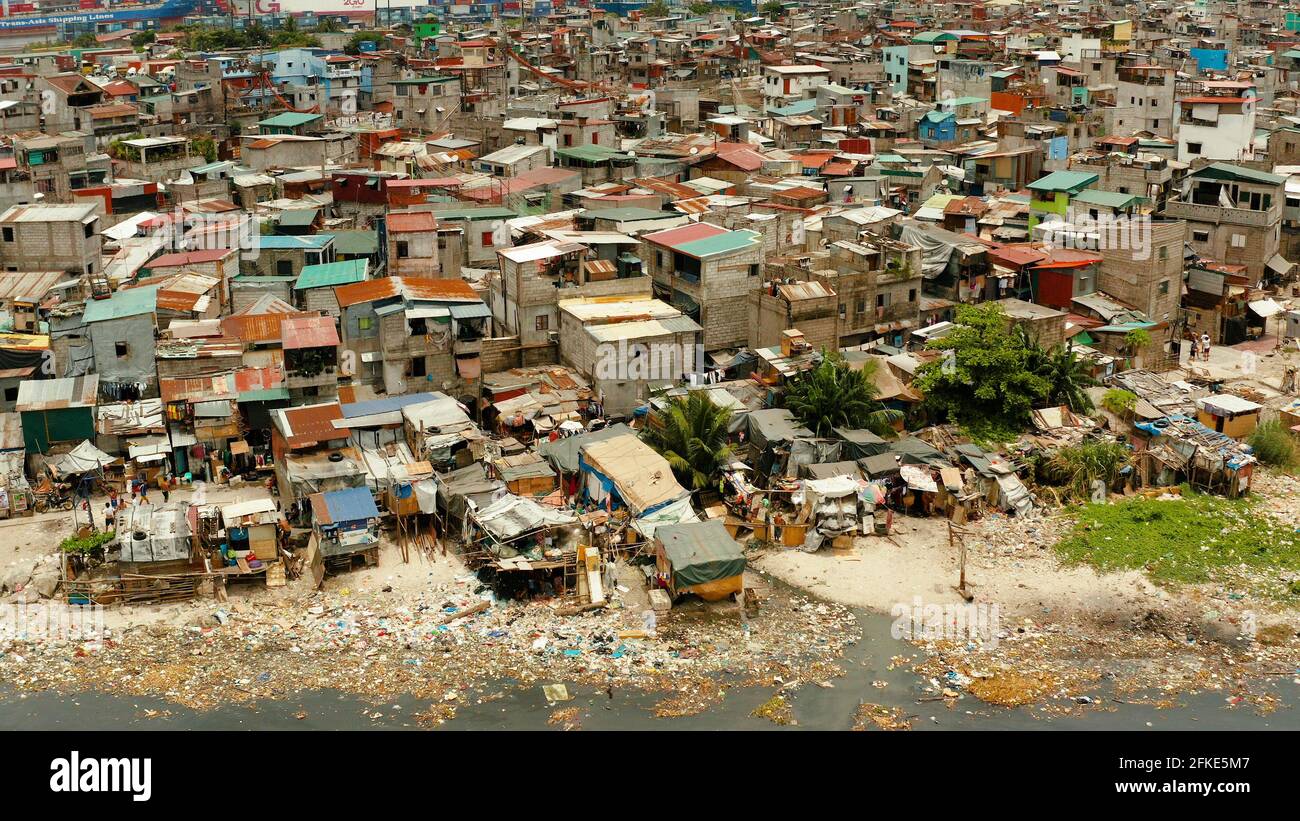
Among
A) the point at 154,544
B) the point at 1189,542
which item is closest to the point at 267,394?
the point at 154,544

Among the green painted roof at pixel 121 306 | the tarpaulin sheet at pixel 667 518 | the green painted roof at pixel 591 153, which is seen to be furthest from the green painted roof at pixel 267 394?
the green painted roof at pixel 591 153

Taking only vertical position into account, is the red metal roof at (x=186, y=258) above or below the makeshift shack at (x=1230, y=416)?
above

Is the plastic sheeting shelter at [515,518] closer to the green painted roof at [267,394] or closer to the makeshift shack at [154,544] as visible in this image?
the makeshift shack at [154,544]

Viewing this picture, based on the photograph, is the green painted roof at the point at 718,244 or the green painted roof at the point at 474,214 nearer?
the green painted roof at the point at 718,244

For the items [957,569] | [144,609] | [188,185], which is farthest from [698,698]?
[188,185]

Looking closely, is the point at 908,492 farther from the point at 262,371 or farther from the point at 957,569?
the point at 262,371

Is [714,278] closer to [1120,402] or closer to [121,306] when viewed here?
[1120,402]
